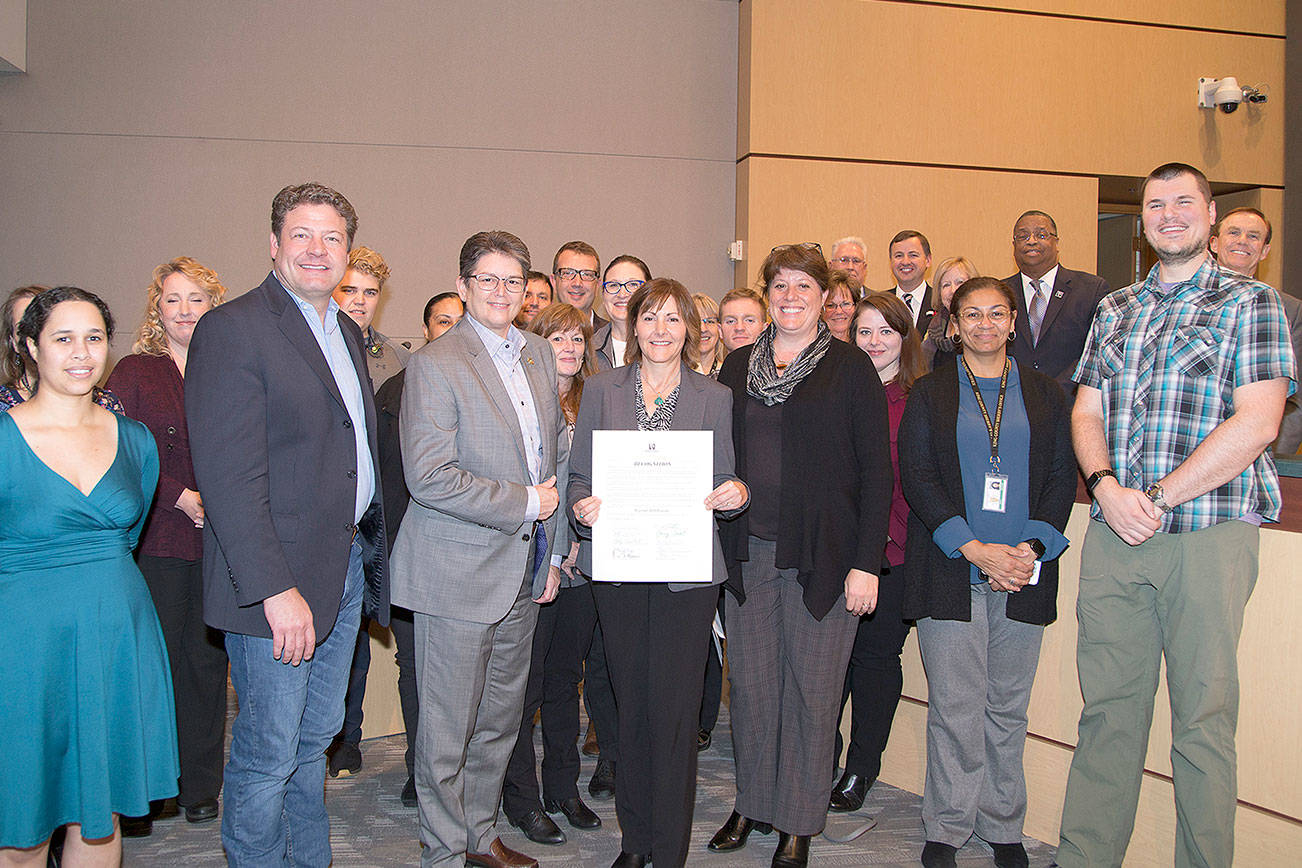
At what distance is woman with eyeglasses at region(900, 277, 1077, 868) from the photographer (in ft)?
9.05

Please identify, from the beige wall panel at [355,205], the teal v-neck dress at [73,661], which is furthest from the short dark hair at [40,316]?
the beige wall panel at [355,205]

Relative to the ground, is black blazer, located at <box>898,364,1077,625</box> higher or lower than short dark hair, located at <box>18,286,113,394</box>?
lower

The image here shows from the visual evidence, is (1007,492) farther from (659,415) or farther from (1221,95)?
(1221,95)

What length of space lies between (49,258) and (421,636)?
513 centimetres

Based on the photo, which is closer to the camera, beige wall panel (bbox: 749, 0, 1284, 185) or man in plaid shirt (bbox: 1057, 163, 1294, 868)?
man in plaid shirt (bbox: 1057, 163, 1294, 868)

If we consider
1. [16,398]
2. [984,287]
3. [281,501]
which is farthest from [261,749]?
[984,287]

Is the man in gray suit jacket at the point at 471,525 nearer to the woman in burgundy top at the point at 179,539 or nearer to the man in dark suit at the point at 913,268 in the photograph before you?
the woman in burgundy top at the point at 179,539

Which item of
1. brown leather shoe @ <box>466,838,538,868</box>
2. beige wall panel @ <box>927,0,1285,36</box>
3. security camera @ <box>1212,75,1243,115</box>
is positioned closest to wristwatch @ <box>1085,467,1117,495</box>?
brown leather shoe @ <box>466,838,538,868</box>

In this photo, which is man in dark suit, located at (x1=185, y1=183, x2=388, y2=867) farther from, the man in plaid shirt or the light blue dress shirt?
the man in plaid shirt

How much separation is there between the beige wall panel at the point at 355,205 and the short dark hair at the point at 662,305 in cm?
395

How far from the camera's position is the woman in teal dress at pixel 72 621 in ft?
6.72

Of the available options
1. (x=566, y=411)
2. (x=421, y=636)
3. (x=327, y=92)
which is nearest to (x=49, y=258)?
(x=327, y=92)

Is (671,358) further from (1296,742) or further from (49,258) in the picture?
(49,258)

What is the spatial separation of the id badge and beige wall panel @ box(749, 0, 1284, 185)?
4.38 m
